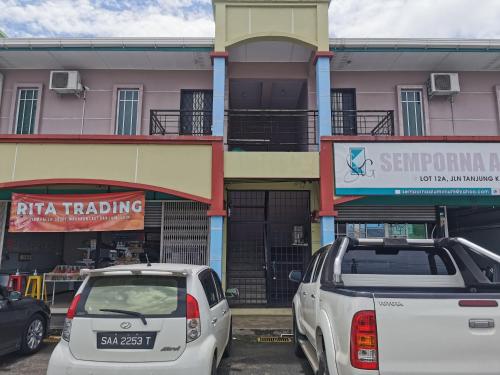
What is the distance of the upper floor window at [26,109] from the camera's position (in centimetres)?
1215

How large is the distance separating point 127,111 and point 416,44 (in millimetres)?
8220

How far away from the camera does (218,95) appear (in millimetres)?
10125

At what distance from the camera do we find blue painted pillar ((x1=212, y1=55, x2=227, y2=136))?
32.9 ft

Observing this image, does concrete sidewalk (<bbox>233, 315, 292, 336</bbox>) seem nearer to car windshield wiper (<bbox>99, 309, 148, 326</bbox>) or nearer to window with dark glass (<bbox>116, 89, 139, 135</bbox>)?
car windshield wiper (<bbox>99, 309, 148, 326</bbox>)

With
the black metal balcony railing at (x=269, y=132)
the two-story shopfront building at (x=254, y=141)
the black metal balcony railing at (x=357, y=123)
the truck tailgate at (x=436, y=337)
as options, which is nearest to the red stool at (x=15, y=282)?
the two-story shopfront building at (x=254, y=141)

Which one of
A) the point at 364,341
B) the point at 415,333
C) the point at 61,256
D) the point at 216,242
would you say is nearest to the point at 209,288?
the point at 364,341

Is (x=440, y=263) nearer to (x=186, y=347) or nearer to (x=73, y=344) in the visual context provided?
(x=186, y=347)

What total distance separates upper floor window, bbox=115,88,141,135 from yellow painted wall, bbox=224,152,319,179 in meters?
3.71

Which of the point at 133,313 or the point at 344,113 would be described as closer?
the point at 133,313

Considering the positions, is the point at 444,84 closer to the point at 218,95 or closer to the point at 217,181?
the point at 218,95

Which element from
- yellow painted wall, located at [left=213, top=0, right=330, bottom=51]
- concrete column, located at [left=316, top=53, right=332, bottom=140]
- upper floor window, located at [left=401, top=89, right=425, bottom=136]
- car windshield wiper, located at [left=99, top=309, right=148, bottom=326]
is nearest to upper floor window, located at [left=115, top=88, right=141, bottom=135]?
yellow painted wall, located at [left=213, top=0, right=330, bottom=51]

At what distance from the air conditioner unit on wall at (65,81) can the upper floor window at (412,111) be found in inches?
371

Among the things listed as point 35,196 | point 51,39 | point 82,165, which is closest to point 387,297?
point 82,165

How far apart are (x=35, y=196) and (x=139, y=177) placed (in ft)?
→ 8.72
